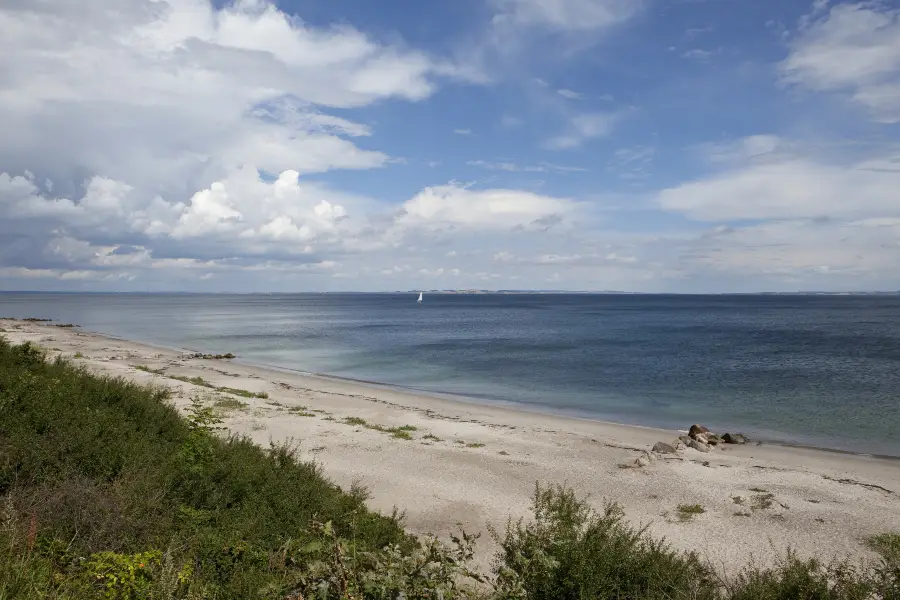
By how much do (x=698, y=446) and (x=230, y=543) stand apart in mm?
19517

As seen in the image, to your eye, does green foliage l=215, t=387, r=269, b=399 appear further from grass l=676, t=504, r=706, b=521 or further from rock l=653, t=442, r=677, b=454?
grass l=676, t=504, r=706, b=521

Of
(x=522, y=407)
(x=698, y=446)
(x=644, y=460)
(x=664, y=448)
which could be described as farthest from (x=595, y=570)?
(x=522, y=407)

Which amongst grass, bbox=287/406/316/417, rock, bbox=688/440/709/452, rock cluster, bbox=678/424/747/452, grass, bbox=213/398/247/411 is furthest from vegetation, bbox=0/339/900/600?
rock cluster, bbox=678/424/747/452

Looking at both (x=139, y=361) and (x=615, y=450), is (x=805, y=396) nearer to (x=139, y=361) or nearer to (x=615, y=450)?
(x=615, y=450)

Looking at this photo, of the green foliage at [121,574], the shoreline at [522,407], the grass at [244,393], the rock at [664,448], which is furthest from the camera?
the grass at [244,393]

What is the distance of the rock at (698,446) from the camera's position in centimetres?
2145

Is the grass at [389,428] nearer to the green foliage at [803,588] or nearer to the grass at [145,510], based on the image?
the grass at [145,510]

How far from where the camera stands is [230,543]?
729 centimetres

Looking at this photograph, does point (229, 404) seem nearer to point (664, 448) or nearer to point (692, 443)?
point (664, 448)

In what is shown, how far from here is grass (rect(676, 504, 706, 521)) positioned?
13790mm

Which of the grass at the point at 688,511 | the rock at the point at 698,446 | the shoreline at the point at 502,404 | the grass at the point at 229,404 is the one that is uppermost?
the grass at the point at 229,404

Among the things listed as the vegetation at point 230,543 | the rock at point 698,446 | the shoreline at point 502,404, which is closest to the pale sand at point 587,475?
the rock at point 698,446

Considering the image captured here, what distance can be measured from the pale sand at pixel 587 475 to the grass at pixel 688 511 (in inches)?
7.1

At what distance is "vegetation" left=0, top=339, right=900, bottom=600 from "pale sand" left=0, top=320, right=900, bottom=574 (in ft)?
7.67
